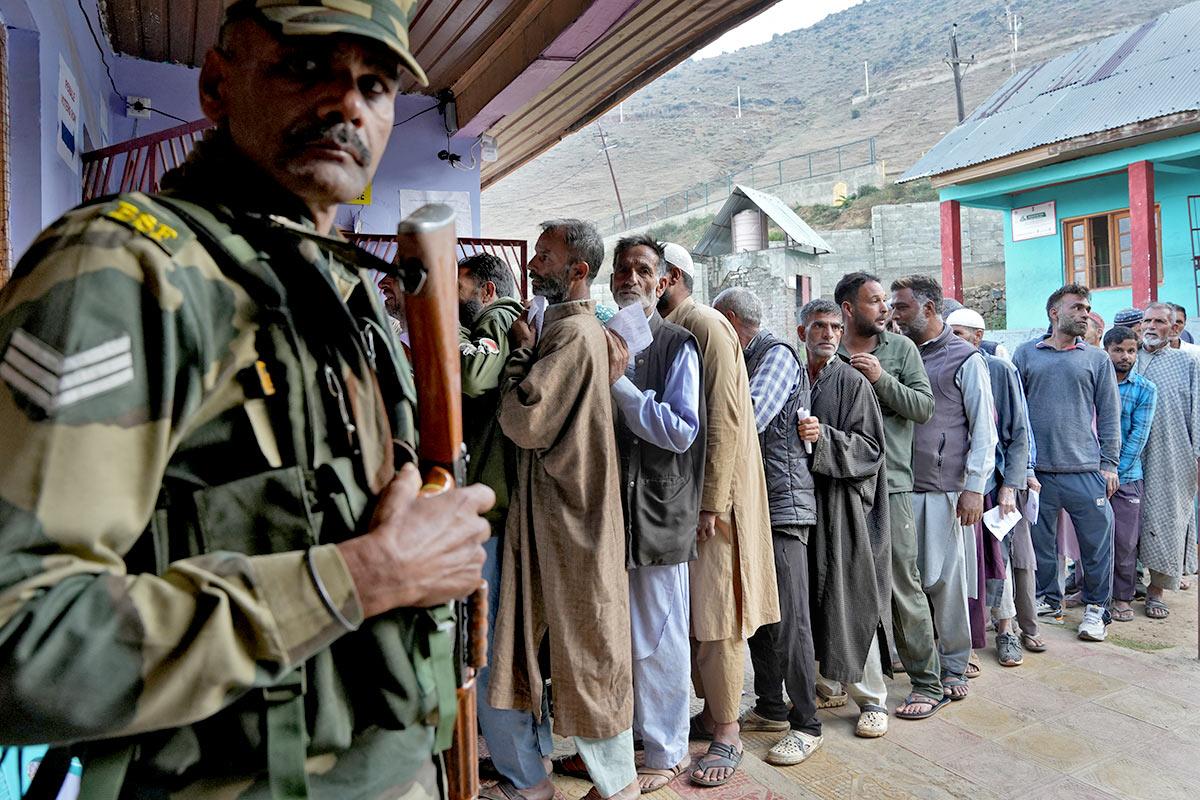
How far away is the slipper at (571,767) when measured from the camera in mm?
3430

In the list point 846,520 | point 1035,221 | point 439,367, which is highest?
point 1035,221

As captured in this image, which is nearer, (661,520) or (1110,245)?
(661,520)

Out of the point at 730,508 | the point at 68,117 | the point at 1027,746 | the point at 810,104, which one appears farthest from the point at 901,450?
the point at 810,104

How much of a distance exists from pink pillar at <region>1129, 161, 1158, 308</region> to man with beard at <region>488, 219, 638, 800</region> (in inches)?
494

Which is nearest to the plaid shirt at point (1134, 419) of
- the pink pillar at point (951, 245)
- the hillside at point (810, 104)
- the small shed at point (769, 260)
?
the pink pillar at point (951, 245)

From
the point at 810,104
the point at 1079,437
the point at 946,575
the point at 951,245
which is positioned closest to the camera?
the point at 946,575

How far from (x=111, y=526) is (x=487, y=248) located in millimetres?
5849

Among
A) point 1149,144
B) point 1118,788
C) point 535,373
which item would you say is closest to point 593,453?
point 535,373

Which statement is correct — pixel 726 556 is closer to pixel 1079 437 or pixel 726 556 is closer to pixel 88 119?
pixel 1079 437

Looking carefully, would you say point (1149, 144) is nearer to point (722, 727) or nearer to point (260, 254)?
point (722, 727)

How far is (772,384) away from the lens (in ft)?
12.2

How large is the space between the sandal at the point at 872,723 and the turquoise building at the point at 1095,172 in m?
11.4

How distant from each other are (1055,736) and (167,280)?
419 cm

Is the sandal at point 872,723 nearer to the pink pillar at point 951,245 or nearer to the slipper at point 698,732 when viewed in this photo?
the slipper at point 698,732
